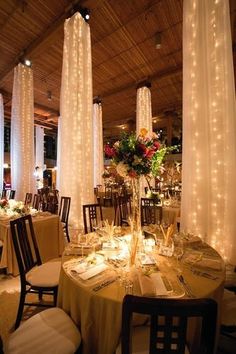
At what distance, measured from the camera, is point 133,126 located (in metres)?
13.3

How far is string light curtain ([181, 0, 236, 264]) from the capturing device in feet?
9.52

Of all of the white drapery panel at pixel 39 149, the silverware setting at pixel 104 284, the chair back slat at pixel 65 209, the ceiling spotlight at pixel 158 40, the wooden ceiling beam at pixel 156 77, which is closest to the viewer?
the silverware setting at pixel 104 284

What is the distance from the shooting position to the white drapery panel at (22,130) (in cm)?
639

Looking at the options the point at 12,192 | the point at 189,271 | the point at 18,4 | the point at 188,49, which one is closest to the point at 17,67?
the point at 18,4

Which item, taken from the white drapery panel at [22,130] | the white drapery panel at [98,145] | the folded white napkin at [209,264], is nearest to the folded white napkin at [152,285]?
the folded white napkin at [209,264]

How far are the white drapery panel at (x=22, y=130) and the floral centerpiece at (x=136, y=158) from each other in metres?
5.33

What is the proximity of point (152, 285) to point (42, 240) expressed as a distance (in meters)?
2.54

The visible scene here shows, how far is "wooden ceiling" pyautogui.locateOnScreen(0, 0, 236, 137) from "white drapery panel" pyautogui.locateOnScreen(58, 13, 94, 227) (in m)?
0.61

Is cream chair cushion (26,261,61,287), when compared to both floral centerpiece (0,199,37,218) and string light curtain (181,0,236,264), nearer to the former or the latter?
floral centerpiece (0,199,37,218)

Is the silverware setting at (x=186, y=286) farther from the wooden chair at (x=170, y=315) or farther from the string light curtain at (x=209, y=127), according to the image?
the string light curtain at (x=209, y=127)

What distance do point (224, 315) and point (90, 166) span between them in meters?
3.85

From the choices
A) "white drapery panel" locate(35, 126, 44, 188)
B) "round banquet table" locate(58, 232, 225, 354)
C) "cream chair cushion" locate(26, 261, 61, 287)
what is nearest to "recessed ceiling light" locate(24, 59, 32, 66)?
"cream chair cushion" locate(26, 261, 61, 287)

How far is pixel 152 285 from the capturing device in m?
1.31

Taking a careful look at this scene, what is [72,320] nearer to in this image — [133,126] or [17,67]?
[17,67]
